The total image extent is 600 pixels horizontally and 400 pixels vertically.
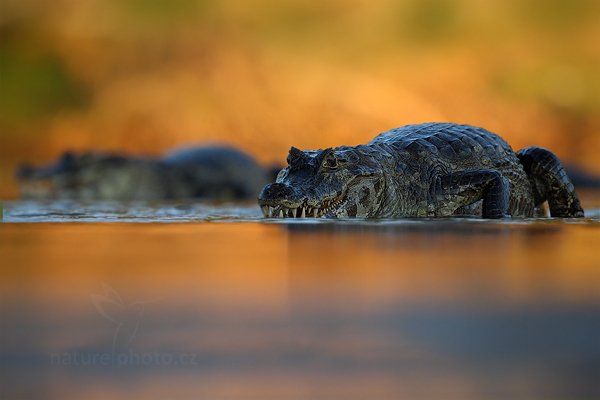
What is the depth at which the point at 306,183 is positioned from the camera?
7672 mm

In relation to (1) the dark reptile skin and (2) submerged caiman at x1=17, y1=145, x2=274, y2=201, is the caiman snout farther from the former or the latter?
(2) submerged caiman at x1=17, y1=145, x2=274, y2=201

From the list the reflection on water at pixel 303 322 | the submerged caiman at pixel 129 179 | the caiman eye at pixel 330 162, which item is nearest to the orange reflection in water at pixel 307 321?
the reflection on water at pixel 303 322

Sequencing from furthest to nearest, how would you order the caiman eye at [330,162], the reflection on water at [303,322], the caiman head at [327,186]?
1. the caiman eye at [330,162]
2. the caiman head at [327,186]
3. the reflection on water at [303,322]

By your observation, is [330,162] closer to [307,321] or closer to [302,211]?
[302,211]

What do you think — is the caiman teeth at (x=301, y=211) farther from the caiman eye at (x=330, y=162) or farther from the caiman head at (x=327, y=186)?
the caiman eye at (x=330, y=162)

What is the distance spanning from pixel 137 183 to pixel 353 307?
2488 cm

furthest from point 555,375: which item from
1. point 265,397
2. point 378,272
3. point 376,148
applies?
point 376,148

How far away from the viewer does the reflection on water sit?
1.99m

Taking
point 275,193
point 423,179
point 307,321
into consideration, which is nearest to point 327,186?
point 275,193

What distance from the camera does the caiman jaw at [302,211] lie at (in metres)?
7.58

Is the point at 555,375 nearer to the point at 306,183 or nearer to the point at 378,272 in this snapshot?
the point at 378,272

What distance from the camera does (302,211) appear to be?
764cm

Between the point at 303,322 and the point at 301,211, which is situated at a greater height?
the point at 301,211

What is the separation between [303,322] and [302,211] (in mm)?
4977
